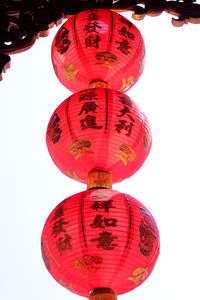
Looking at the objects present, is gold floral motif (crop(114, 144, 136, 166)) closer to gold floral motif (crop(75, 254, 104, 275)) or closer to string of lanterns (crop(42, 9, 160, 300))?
string of lanterns (crop(42, 9, 160, 300))

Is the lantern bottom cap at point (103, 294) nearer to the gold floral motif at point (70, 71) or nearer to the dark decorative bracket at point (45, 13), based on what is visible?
the gold floral motif at point (70, 71)

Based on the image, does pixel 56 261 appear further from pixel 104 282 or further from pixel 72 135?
pixel 72 135

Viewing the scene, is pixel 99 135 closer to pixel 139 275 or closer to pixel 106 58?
pixel 106 58

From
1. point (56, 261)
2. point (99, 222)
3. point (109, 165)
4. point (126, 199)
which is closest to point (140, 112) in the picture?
point (109, 165)

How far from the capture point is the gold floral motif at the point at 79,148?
7.59ft

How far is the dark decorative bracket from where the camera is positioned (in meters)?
2.98

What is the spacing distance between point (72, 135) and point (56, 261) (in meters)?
0.57

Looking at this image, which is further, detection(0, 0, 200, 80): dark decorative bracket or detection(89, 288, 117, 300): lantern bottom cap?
detection(0, 0, 200, 80): dark decorative bracket

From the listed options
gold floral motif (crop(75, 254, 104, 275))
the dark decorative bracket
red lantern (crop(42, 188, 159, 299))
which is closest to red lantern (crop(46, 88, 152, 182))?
red lantern (crop(42, 188, 159, 299))

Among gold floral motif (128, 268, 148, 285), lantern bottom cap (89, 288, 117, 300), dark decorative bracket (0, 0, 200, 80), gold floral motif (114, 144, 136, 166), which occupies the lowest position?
lantern bottom cap (89, 288, 117, 300)

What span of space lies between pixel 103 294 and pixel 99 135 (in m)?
0.68

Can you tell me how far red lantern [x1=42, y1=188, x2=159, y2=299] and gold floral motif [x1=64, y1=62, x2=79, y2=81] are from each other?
0.76 meters

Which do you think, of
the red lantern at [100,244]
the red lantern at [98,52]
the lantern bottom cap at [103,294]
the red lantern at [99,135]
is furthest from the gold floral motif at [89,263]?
the red lantern at [98,52]

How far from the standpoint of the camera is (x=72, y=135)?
234 cm
